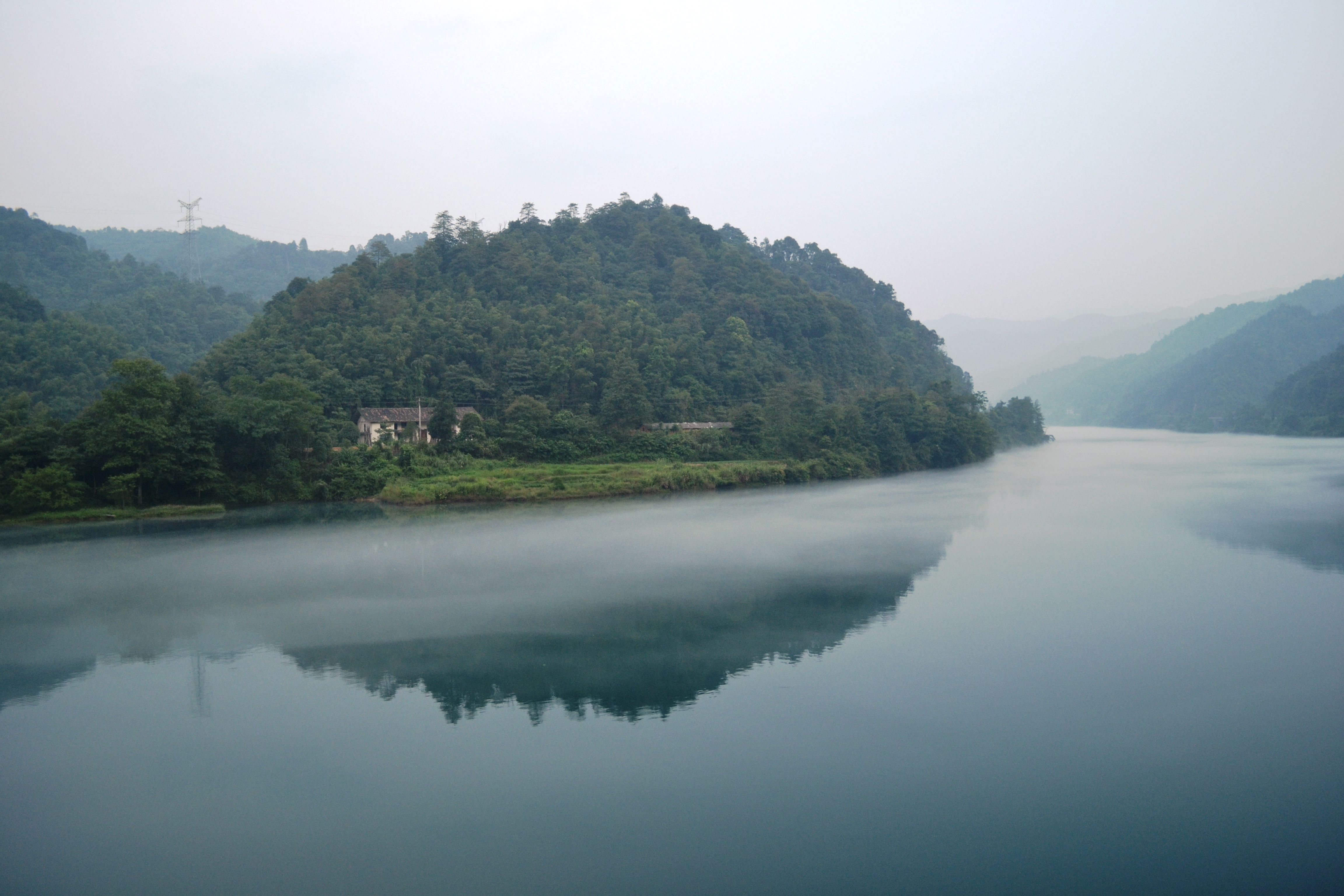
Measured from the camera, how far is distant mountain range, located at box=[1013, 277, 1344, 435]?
180 ft

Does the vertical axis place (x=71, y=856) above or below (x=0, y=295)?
below

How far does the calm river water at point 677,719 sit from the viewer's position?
5.51 metres

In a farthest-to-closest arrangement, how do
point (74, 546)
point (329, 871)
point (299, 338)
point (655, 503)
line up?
1. point (299, 338)
2. point (655, 503)
3. point (74, 546)
4. point (329, 871)

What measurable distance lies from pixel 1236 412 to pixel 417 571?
2749 inches

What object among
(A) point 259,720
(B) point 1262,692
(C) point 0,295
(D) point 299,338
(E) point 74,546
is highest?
(C) point 0,295

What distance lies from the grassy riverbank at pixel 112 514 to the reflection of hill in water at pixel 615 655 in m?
12.6

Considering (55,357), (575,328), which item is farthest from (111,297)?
(575,328)

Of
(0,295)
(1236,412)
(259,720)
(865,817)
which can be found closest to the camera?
(865,817)

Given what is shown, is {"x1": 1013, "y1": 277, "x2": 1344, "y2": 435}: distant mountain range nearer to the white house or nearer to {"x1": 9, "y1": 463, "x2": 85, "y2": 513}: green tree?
the white house

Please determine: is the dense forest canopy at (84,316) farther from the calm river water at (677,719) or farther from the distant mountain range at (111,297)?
the calm river water at (677,719)

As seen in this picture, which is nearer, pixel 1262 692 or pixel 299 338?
pixel 1262 692

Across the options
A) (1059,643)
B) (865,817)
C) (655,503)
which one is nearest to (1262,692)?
(1059,643)

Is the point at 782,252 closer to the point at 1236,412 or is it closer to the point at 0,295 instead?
the point at 1236,412

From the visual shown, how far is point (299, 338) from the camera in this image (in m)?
30.8
